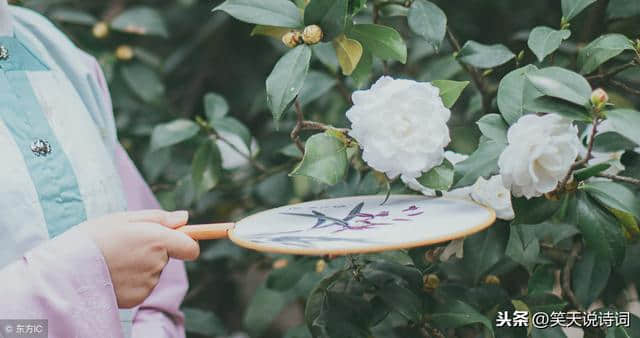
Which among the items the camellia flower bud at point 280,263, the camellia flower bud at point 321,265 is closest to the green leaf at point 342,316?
the camellia flower bud at point 321,265

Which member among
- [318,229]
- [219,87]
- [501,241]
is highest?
[318,229]

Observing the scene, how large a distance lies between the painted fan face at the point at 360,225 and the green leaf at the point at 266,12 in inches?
9.9

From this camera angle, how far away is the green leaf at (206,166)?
1.44 m

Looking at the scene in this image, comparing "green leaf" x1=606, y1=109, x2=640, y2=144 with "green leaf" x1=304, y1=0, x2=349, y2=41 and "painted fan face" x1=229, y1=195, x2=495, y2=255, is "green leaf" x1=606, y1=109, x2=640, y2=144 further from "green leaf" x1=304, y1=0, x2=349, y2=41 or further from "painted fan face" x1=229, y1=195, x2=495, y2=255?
"green leaf" x1=304, y1=0, x2=349, y2=41

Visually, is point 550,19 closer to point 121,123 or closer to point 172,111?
point 172,111

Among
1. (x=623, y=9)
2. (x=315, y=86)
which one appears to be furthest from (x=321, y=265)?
(x=623, y=9)

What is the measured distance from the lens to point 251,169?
5.86 feet

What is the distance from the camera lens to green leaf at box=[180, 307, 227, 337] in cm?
162

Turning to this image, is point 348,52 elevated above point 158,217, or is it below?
above

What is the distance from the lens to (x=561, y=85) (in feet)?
3.12

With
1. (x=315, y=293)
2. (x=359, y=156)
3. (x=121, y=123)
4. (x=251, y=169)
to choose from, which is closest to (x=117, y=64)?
(x=121, y=123)

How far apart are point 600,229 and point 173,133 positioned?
800 mm

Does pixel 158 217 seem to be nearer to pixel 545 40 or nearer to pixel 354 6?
pixel 354 6

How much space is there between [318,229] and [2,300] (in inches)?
14.7
